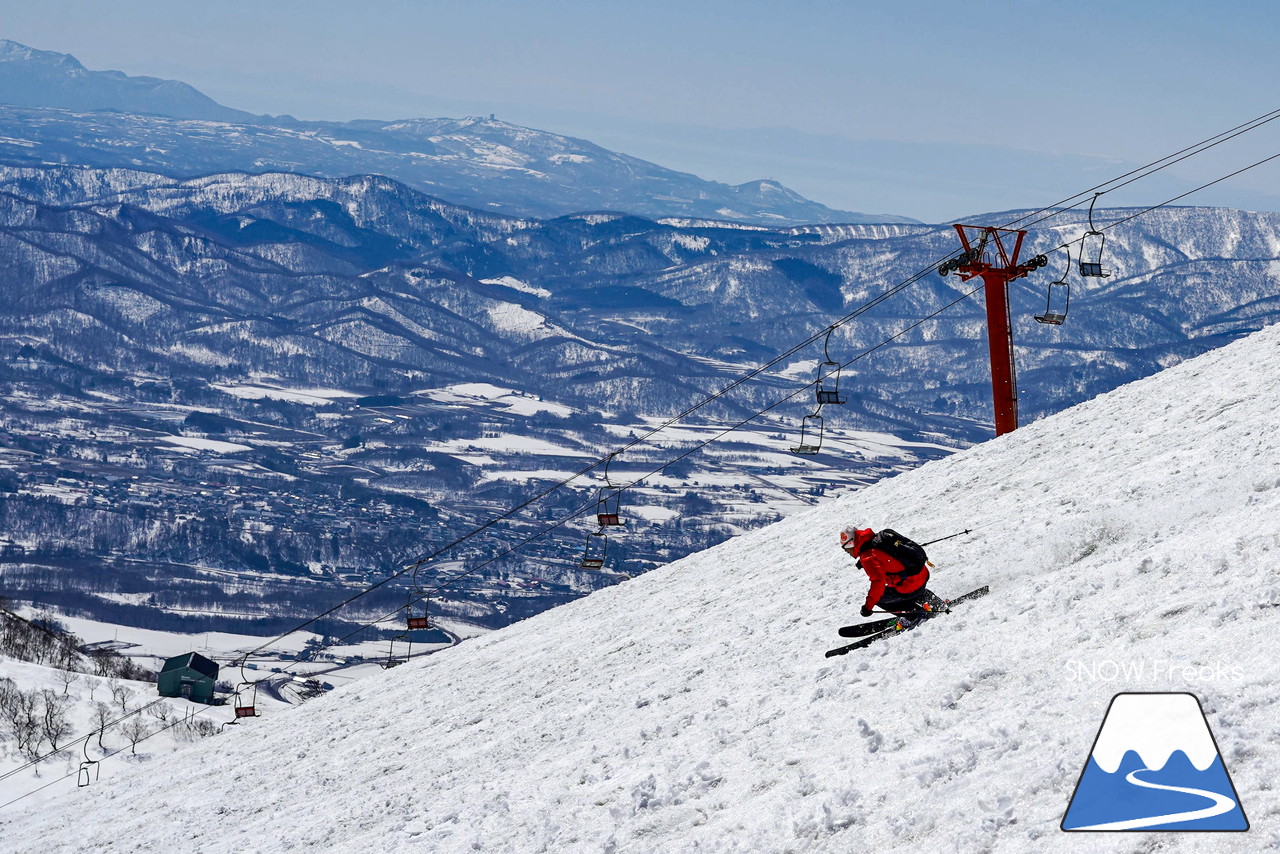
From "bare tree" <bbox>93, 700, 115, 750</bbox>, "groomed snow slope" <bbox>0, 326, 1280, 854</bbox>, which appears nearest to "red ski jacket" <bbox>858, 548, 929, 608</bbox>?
"groomed snow slope" <bbox>0, 326, 1280, 854</bbox>

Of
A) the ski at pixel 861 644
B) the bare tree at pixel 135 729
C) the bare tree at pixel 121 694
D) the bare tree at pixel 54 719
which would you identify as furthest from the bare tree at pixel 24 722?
the ski at pixel 861 644

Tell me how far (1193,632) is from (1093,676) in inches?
43.9

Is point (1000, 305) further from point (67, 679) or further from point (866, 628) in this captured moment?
point (67, 679)

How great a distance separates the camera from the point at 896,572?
56.3ft

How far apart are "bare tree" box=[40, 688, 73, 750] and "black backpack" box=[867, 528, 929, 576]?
79320mm

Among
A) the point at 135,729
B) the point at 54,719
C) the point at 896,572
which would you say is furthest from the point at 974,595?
the point at 135,729

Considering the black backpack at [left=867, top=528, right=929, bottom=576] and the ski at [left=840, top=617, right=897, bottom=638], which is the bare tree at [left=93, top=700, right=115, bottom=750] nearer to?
the ski at [left=840, top=617, right=897, bottom=638]

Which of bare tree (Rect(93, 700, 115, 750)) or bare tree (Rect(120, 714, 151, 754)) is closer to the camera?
bare tree (Rect(120, 714, 151, 754))

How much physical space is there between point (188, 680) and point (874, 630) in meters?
115

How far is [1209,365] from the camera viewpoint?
30.7 m

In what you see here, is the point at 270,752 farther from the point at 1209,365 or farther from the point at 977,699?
the point at 1209,365

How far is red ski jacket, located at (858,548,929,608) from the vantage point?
674 inches
